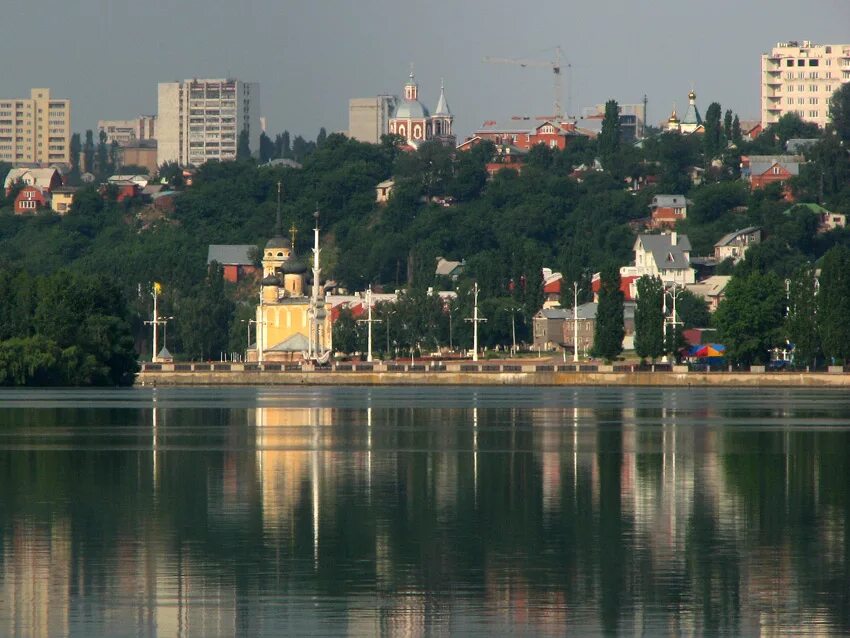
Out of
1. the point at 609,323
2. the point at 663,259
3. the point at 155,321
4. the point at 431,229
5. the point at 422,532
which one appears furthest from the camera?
the point at 431,229

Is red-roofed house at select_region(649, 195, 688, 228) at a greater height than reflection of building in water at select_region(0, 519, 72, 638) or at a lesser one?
greater

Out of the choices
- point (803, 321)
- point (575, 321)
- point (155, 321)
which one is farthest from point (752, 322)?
point (155, 321)

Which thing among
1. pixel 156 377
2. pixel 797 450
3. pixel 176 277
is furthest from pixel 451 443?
pixel 176 277

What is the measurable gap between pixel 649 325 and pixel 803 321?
9922mm

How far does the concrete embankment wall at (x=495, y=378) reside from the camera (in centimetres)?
10519

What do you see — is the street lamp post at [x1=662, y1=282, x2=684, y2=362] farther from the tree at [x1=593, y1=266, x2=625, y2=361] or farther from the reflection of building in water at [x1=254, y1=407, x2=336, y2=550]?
the reflection of building in water at [x1=254, y1=407, x2=336, y2=550]

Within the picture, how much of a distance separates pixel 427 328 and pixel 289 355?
32.4 ft

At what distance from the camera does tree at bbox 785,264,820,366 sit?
10625 centimetres

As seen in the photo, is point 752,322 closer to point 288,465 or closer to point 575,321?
point 575,321

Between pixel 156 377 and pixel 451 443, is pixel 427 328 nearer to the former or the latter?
pixel 156 377

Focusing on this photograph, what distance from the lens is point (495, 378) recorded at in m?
111

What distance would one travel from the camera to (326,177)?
19650cm

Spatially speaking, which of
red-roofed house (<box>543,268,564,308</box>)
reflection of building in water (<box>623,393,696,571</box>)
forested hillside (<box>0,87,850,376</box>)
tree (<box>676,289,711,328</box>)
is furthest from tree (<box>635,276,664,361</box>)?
reflection of building in water (<box>623,393,696,571</box>)

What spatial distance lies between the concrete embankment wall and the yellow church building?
10631 mm
